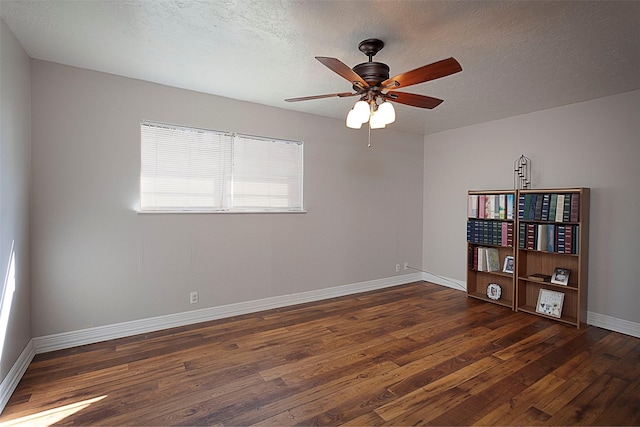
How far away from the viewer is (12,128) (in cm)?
227

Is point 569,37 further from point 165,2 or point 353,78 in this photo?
point 165,2

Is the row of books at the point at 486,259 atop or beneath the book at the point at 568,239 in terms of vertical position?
beneath

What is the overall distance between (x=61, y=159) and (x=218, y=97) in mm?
1599

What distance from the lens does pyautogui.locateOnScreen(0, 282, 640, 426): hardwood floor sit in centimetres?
201

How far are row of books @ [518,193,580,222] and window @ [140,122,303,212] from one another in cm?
277

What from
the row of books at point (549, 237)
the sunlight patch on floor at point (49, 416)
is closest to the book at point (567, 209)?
the row of books at point (549, 237)

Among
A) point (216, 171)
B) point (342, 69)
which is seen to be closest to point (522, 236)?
point (342, 69)

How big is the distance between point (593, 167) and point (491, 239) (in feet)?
4.39

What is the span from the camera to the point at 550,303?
3.70m

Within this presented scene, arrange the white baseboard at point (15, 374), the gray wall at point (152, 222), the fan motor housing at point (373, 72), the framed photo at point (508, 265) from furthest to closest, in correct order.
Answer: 1. the framed photo at point (508, 265)
2. the gray wall at point (152, 222)
3. the fan motor housing at point (373, 72)
4. the white baseboard at point (15, 374)

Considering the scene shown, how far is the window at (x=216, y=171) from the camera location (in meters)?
3.28

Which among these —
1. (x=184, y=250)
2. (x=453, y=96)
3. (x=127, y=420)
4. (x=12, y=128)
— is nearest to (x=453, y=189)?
(x=453, y=96)

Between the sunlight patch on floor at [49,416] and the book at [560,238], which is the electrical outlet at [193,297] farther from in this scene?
the book at [560,238]

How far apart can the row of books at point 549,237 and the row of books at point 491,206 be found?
0.85 feet
